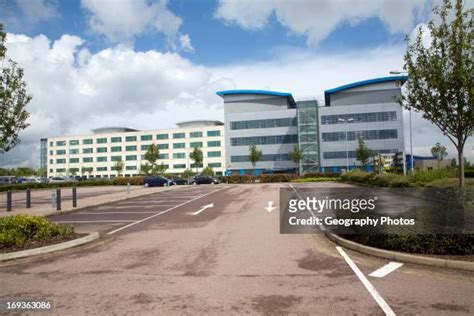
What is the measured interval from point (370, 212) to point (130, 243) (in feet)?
20.0

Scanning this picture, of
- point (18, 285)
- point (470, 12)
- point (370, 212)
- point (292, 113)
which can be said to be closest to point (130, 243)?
point (18, 285)

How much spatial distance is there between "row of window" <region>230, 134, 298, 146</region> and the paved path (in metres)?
71.2

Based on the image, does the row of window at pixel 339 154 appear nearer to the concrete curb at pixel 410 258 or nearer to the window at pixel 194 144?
the window at pixel 194 144

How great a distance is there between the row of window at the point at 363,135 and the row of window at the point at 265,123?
7.95 meters

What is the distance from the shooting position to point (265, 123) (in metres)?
82.4

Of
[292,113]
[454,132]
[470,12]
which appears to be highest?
[292,113]

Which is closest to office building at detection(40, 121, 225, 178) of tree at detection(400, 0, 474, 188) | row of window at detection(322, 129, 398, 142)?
row of window at detection(322, 129, 398, 142)

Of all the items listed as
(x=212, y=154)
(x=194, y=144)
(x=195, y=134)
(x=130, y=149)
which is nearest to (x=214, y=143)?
(x=212, y=154)

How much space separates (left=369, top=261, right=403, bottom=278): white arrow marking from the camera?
245 inches

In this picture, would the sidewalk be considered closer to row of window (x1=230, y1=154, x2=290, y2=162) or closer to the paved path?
the paved path

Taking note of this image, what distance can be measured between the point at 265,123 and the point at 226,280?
77205mm

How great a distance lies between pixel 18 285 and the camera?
6062mm

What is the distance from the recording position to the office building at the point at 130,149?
97625mm

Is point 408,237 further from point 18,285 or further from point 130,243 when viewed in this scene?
point 18,285
